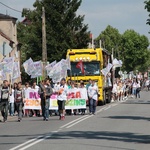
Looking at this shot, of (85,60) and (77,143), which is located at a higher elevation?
(85,60)

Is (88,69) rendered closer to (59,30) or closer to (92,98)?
(92,98)

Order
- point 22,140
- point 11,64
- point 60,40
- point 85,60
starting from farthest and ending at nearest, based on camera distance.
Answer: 1. point 60,40
2. point 85,60
3. point 11,64
4. point 22,140

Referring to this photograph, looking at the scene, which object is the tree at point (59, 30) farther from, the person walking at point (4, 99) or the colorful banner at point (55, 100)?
the person walking at point (4, 99)

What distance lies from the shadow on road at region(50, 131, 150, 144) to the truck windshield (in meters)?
19.5

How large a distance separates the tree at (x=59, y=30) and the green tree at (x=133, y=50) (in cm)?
5493

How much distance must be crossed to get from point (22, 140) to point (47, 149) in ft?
8.33

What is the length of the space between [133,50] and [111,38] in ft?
39.9

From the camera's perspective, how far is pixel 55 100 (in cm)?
3038

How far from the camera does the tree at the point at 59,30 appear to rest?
3140 inches

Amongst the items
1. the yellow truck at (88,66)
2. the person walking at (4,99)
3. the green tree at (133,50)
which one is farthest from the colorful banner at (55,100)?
the green tree at (133,50)

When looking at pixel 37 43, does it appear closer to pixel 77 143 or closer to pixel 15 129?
pixel 15 129

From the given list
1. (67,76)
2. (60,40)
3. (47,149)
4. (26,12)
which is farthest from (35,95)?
(26,12)

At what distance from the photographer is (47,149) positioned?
1442 centimetres

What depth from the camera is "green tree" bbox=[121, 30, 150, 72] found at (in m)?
138
